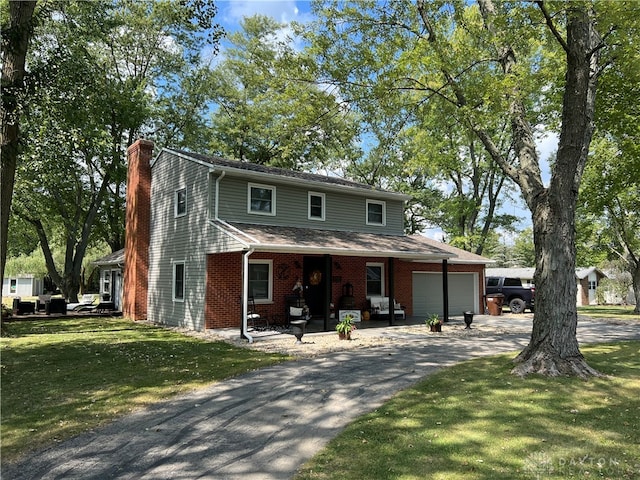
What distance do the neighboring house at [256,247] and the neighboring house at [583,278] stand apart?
21873 millimetres

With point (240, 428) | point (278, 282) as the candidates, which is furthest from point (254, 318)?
point (240, 428)

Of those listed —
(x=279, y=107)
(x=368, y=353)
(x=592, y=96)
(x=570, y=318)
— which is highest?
(x=279, y=107)

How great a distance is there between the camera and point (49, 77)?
10.9 m

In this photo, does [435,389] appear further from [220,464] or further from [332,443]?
[220,464]

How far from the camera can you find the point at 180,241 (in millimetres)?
15930

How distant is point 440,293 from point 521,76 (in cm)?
1282

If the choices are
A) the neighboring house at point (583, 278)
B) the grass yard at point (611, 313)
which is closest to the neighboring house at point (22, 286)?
the neighboring house at point (583, 278)

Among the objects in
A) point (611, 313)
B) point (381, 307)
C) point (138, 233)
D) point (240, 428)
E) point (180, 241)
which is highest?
point (138, 233)

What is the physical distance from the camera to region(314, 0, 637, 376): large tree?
788 cm

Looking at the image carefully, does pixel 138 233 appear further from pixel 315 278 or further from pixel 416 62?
pixel 416 62

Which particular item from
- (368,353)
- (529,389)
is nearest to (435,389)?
(529,389)

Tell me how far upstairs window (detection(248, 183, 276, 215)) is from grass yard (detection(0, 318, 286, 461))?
502 centimetres

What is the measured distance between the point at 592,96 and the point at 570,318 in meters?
4.56

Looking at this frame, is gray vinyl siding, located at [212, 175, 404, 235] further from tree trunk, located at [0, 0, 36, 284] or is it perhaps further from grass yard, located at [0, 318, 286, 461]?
tree trunk, located at [0, 0, 36, 284]
